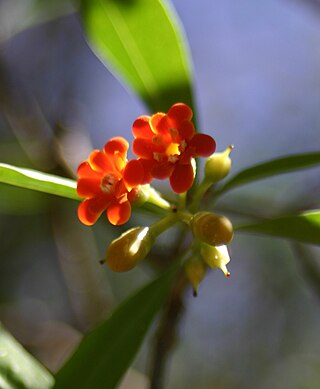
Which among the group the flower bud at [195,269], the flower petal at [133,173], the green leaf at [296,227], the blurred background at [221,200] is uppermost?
the flower petal at [133,173]

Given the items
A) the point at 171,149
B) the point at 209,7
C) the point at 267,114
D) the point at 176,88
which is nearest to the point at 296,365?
the point at 267,114

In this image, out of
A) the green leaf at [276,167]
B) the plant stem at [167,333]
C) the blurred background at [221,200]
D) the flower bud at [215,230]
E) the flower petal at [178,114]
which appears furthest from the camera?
the blurred background at [221,200]

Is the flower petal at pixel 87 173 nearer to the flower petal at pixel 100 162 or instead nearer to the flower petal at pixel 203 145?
the flower petal at pixel 100 162

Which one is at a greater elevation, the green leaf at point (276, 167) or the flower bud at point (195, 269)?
the green leaf at point (276, 167)

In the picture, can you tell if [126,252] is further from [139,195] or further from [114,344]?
[114,344]

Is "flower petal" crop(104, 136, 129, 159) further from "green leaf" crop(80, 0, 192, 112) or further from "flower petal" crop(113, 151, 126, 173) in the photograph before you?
"green leaf" crop(80, 0, 192, 112)

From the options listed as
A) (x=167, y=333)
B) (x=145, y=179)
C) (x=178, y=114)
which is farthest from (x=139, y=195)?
(x=167, y=333)

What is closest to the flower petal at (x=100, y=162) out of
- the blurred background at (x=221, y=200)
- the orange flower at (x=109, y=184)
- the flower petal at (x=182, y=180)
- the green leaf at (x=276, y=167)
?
the orange flower at (x=109, y=184)
